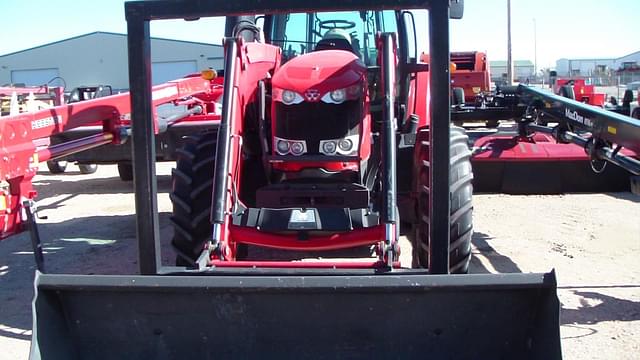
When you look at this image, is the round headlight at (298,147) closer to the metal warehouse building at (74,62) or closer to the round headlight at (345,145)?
the round headlight at (345,145)

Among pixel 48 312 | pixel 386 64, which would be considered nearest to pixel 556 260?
pixel 386 64

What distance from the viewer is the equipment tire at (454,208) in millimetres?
3725

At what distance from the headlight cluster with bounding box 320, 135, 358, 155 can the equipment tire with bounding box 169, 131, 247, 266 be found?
767 millimetres

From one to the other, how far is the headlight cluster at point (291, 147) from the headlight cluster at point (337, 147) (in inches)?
4.8

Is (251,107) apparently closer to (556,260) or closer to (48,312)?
(48,312)

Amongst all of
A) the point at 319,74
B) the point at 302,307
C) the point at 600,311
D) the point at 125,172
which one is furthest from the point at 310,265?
the point at 125,172

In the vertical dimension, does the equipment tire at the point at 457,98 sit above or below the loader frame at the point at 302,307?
above

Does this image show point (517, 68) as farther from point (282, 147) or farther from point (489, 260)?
point (282, 147)

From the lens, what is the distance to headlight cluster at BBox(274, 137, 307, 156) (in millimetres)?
3922

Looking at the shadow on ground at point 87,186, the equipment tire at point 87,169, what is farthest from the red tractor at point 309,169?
the equipment tire at point 87,169

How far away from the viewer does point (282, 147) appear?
3.95m

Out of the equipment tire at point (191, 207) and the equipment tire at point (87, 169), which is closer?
the equipment tire at point (191, 207)

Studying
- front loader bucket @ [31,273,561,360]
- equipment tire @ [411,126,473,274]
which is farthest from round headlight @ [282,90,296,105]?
front loader bucket @ [31,273,561,360]

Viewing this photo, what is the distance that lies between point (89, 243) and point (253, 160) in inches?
110
